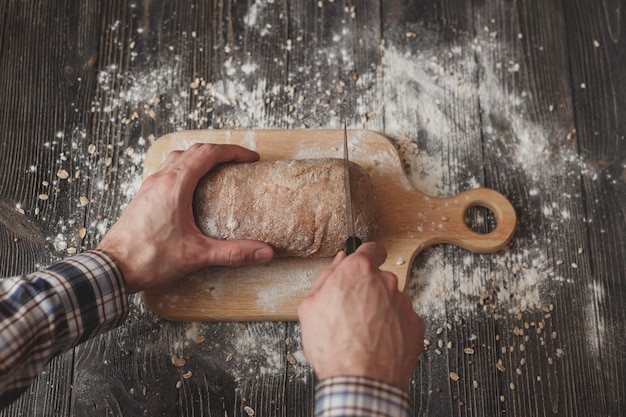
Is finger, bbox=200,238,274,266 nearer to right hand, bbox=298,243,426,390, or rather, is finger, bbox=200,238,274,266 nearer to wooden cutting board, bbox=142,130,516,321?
wooden cutting board, bbox=142,130,516,321

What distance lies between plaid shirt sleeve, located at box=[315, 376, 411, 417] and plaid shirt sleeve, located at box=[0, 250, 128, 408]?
630 millimetres

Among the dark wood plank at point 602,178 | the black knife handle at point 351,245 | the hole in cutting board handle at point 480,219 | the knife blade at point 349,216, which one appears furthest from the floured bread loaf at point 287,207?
the dark wood plank at point 602,178

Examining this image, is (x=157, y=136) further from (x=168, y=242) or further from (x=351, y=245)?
(x=351, y=245)

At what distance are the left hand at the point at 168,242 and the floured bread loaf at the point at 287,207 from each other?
0.11 ft

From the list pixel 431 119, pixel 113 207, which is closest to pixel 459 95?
pixel 431 119

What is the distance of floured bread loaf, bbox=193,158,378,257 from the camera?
1.43 m

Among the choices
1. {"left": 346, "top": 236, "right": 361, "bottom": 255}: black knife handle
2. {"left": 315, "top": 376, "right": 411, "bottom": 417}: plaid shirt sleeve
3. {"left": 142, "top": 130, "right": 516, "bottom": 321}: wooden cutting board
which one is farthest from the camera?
{"left": 142, "top": 130, "right": 516, "bottom": 321}: wooden cutting board

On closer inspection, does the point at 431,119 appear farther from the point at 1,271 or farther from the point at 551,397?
the point at 1,271

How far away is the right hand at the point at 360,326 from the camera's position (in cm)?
108

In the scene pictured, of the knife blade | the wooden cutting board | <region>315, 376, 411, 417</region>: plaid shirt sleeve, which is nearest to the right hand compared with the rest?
<region>315, 376, 411, 417</region>: plaid shirt sleeve

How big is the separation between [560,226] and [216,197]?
1.07m

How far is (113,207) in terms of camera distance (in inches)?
66.7

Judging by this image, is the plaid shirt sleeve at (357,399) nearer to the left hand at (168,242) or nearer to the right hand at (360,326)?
the right hand at (360,326)

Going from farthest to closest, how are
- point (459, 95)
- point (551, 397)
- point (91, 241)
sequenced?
point (459, 95)
point (91, 241)
point (551, 397)
